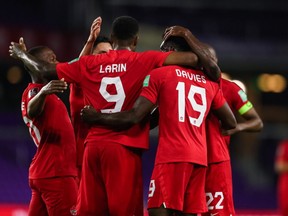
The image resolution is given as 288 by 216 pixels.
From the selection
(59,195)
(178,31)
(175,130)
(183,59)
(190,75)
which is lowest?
(59,195)

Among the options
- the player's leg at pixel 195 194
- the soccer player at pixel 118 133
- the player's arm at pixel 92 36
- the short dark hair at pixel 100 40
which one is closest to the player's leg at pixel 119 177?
the soccer player at pixel 118 133

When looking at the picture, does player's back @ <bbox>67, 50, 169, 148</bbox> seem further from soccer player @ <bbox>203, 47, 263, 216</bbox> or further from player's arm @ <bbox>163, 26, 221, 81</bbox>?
soccer player @ <bbox>203, 47, 263, 216</bbox>

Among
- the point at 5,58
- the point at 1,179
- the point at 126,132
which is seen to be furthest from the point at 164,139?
the point at 5,58

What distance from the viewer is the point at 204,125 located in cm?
610

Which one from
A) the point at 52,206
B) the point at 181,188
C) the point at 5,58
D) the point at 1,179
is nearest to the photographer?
the point at 181,188

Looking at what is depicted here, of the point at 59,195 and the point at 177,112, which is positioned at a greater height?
the point at 177,112

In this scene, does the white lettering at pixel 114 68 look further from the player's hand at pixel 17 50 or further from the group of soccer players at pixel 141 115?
the player's hand at pixel 17 50

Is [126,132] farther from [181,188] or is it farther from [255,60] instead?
[255,60]

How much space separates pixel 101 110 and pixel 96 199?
741 millimetres

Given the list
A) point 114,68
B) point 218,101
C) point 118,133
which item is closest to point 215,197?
point 218,101

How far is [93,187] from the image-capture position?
5980 millimetres

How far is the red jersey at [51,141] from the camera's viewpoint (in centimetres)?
670

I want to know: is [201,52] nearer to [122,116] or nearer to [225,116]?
[225,116]

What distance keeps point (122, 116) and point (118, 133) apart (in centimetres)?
18
